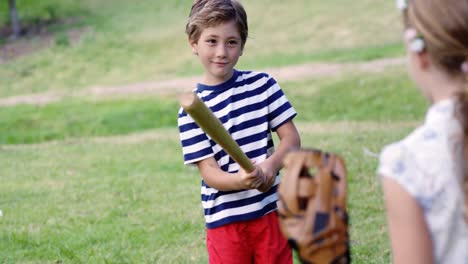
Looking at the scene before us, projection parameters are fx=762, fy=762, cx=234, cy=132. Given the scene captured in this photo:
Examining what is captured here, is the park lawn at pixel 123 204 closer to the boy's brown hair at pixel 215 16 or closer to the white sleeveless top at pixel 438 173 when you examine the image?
the boy's brown hair at pixel 215 16

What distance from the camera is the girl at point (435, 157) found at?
164 cm

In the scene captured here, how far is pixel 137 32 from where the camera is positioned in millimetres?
25828

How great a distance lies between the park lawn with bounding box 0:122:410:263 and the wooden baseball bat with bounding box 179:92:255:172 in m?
2.23

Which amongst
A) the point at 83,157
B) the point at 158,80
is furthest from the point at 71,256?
the point at 158,80

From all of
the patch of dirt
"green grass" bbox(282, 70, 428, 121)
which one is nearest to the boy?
"green grass" bbox(282, 70, 428, 121)

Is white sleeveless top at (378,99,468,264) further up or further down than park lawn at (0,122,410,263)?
further up

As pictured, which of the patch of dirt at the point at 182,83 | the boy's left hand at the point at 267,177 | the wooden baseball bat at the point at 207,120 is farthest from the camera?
the patch of dirt at the point at 182,83

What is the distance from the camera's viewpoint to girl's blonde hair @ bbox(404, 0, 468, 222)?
1.63 meters

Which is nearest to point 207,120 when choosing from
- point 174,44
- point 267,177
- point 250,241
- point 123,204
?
point 267,177

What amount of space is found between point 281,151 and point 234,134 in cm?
20

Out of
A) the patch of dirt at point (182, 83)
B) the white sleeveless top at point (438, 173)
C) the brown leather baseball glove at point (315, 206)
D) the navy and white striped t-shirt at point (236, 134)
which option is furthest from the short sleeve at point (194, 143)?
the patch of dirt at point (182, 83)

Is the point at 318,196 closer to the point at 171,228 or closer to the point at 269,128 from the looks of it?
the point at 269,128

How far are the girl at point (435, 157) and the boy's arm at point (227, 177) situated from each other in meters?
1.12

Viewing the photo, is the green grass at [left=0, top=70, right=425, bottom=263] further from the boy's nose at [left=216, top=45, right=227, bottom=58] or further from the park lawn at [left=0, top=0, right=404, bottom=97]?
the park lawn at [left=0, top=0, right=404, bottom=97]
